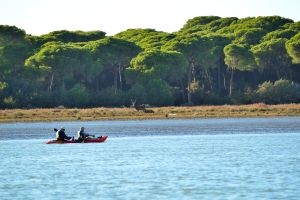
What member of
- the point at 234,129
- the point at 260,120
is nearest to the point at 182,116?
the point at 260,120

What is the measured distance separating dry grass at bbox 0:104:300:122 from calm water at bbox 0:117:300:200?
2824cm

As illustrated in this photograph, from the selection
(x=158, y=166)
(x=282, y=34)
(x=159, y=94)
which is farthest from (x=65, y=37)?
(x=158, y=166)

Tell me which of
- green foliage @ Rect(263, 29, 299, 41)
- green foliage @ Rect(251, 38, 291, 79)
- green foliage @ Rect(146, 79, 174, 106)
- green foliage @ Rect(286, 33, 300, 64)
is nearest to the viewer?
green foliage @ Rect(146, 79, 174, 106)

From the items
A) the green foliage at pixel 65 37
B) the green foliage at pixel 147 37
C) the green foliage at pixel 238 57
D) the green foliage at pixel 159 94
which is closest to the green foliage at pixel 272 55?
the green foliage at pixel 238 57

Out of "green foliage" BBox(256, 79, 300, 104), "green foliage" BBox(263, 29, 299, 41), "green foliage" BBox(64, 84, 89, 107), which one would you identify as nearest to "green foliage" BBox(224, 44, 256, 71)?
"green foliage" BBox(256, 79, 300, 104)

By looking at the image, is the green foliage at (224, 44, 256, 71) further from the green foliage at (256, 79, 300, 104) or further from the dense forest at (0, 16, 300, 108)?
the green foliage at (256, 79, 300, 104)

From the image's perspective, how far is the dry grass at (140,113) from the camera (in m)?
104

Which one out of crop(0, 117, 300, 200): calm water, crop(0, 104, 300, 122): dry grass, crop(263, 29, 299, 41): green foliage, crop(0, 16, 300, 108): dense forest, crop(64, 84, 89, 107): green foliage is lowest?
crop(0, 117, 300, 200): calm water

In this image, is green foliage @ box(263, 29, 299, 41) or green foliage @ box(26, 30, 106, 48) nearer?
green foliage @ box(263, 29, 299, 41)

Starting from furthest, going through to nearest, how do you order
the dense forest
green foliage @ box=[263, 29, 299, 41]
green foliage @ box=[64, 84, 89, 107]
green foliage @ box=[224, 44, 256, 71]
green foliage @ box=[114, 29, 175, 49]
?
green foliage @ box=[114, 29, 175, 49], green foliage @ box=[263, 29, 299, 41], green foliage @ box=[224, 44, 256, 71], the dense forest, green foliage @ box=[64, 84, 89, 107]

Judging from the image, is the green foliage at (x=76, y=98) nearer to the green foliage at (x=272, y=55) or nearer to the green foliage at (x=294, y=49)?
the green foliage at (x=272, y=55)

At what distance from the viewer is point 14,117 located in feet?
346

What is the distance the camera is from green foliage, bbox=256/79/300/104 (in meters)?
121

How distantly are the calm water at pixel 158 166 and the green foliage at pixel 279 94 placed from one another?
46110 millimetres
